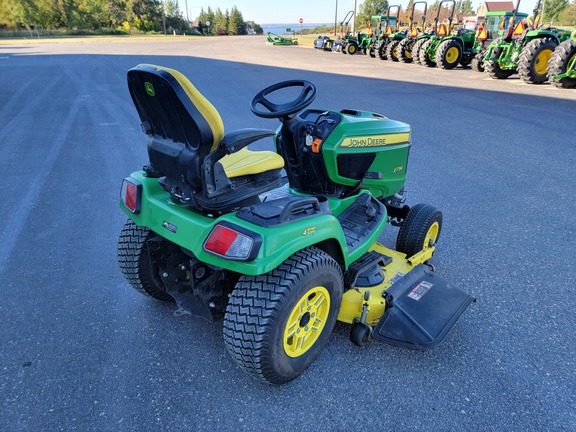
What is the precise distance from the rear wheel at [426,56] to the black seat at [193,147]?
14.8m

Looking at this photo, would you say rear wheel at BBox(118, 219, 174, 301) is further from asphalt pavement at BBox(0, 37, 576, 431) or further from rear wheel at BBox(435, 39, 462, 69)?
rear wheel at BBox(435, 39, 462, 69)

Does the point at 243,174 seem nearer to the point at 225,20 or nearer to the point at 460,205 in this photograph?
the point at 460,205

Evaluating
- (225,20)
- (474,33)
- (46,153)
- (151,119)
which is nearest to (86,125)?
(46,153)

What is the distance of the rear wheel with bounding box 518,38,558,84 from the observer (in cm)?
1010

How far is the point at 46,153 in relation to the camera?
563cm

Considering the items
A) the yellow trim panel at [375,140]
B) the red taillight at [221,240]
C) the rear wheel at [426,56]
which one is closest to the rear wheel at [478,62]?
the rear wheel at [426,56]

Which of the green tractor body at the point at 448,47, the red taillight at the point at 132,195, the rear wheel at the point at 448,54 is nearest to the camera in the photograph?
the red taillight at the point at 132,195

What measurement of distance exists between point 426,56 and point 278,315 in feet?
51.3

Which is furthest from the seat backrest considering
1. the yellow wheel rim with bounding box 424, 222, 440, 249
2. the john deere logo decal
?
the yellow wheel rim with bounding box 424, 222, 440, 249

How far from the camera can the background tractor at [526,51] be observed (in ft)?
33.5

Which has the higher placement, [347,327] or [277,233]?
[277,233]

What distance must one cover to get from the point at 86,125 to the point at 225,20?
81087 mm

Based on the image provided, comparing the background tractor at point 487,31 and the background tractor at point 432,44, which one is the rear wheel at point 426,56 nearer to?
the background tractor at point 432,44

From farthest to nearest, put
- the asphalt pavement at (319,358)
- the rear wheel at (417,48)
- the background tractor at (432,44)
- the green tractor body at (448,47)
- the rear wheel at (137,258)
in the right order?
1. the rear wheel at (417,48)
2. the background tractor at (432,44)
3. the green tractor body at (448,47)
4. the rear wheel at (137,258)
5. the asphalt pavement at (319,358)
